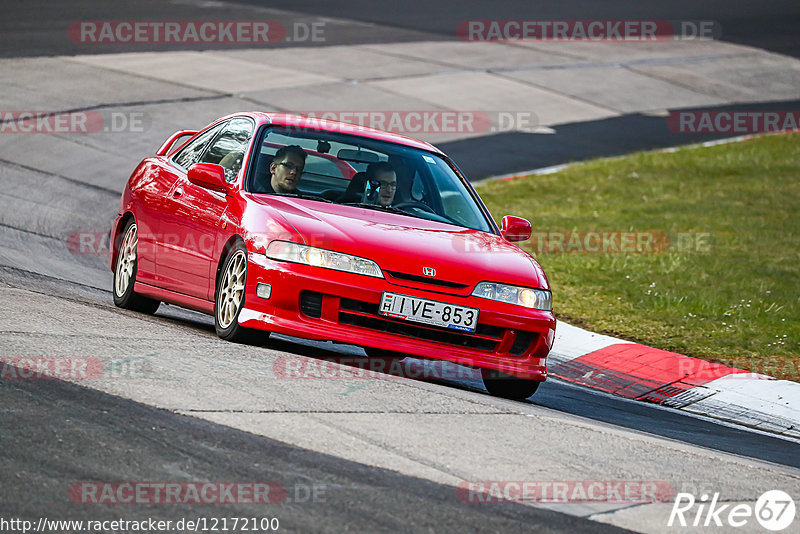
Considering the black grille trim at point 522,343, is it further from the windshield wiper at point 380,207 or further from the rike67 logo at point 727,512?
the rike67 logo at point 727,512

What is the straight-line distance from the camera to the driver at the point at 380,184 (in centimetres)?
833

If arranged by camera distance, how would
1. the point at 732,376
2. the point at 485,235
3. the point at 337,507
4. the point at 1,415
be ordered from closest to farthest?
the point at 337,507 → the point at 1,415 → the point at 485,235 → the point at 732,376

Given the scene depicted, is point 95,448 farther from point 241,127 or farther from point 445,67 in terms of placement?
point 445,67

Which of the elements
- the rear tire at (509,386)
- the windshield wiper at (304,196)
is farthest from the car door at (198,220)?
the rear tire at (509,386)

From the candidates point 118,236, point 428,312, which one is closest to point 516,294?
point 428,312

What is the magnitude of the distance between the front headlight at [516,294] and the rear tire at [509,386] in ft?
1.63

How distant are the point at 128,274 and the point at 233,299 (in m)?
1.88

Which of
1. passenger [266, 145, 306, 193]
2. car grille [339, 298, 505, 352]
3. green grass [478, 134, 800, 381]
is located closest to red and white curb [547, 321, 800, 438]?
green grass [478, 134, 800, 381]

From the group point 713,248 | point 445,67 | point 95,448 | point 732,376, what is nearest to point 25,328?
point 95,448

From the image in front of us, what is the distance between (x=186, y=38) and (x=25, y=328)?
70.7 feet

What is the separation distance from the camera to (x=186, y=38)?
27.7 metres

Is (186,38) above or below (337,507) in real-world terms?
above

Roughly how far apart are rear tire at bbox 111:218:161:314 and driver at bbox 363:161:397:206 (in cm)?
189

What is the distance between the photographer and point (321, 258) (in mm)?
7301
